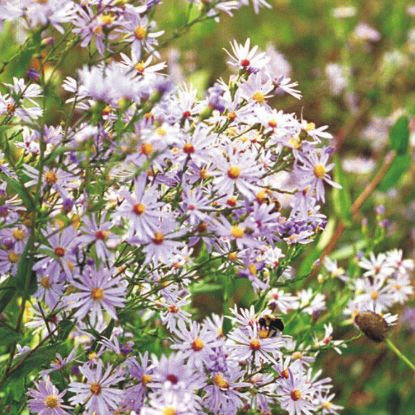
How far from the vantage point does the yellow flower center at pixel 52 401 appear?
829 millimetres

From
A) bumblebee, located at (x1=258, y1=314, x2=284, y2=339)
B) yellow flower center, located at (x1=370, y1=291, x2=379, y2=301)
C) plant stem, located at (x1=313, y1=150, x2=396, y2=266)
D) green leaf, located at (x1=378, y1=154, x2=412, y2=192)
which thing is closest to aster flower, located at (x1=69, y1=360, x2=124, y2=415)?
bumblebee, located at (x1=258, y1=314, x2=284, y2=339)

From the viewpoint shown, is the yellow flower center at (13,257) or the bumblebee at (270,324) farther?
the bumblebee at (270,324)

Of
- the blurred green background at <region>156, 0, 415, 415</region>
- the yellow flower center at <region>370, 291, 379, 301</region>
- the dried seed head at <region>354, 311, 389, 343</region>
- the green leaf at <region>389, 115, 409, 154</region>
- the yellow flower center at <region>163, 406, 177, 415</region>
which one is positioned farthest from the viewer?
the blurred green background at <region>156, 0, 415, 415</region>

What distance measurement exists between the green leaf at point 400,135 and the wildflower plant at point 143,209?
2.46 ft

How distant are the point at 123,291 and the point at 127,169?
138 millimetres

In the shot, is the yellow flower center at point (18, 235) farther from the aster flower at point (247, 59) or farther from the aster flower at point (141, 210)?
the aster flower at point (247, 59)

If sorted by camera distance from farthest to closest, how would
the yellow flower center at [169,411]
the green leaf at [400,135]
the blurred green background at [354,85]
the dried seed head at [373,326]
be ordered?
1. the blurred green background at [354,85]
2. the green leaf at [400,135]
3. the dried seed head at [373,326]
4. the yellow flower center at [169,411]

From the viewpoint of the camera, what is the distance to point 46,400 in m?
0.83

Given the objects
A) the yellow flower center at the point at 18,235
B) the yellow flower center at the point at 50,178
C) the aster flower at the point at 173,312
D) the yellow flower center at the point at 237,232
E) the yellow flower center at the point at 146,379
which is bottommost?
the yellow flower center at the point at 146,379

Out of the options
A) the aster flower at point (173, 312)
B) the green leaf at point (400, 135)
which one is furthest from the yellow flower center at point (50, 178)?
the green leaf at point (400, 135)

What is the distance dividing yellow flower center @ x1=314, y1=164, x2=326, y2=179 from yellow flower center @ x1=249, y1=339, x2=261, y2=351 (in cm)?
22

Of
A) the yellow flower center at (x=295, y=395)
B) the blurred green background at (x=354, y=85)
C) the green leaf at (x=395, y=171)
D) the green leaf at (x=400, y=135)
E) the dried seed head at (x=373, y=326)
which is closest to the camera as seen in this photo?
the yellow flower center at (x=295, y=395)

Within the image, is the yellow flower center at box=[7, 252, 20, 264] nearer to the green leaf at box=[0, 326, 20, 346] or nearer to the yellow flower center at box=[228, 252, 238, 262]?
the green leaf at box=[0, 326, 20, 346]

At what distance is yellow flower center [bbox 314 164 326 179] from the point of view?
0.83 meters
